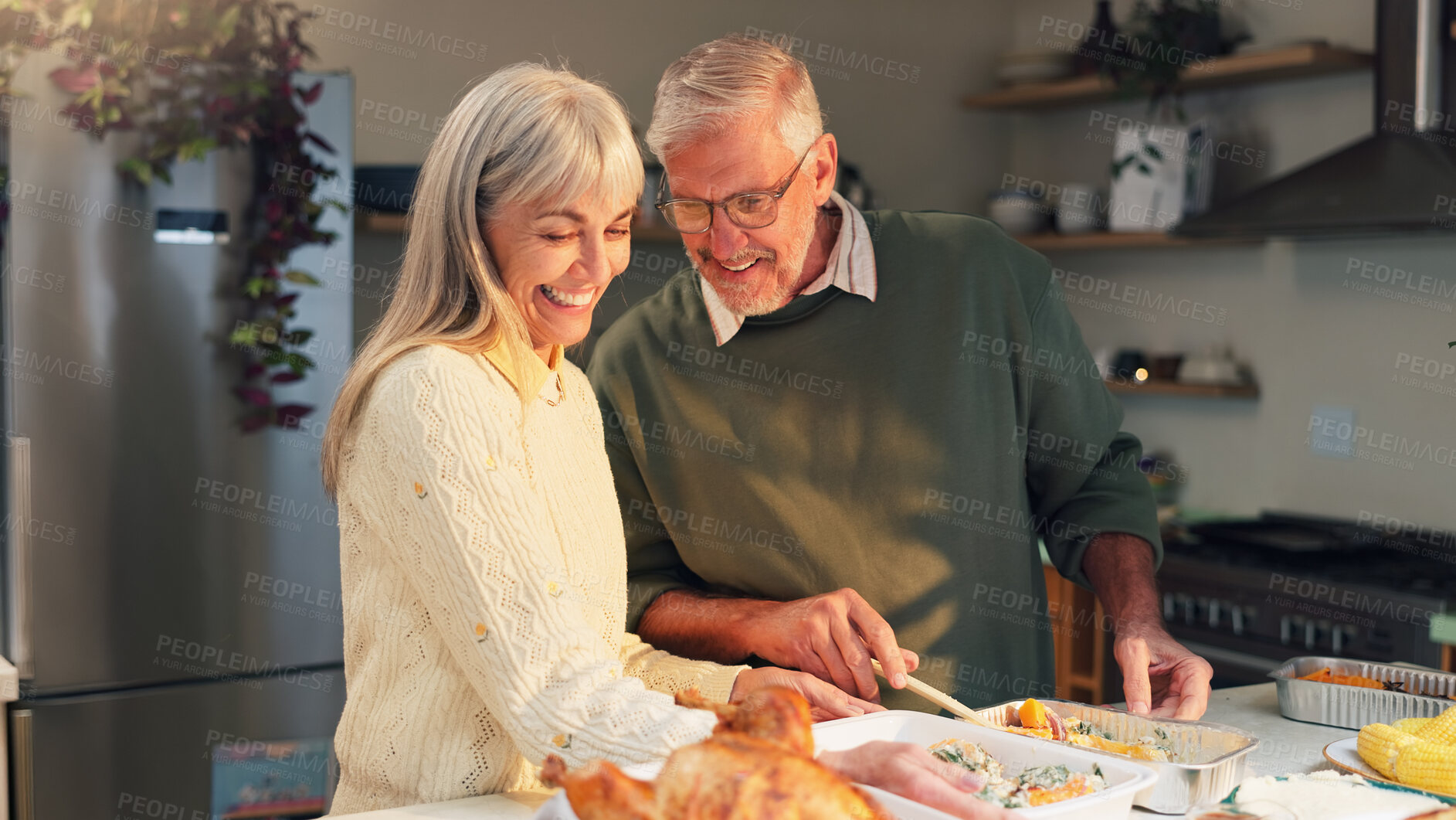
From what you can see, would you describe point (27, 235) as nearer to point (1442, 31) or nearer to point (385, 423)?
point (385, 423)

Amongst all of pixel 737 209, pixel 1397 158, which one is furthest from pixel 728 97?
pixel 1397 158

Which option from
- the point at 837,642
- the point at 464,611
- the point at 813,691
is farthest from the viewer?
the point at 837,642

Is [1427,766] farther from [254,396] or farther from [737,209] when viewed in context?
[254,396]

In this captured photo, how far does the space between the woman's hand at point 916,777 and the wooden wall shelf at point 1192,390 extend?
278cm

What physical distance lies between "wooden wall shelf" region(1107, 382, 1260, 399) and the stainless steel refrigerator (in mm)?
2285

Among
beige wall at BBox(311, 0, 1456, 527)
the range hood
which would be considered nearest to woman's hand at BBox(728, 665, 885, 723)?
the range hood

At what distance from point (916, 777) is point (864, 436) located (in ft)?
2.67

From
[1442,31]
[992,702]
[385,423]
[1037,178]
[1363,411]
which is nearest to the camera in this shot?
[385,423]

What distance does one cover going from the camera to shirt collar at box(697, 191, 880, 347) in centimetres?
167

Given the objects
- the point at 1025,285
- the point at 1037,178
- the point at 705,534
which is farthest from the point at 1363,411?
the point at 705,534

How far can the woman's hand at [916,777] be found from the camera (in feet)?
2.79

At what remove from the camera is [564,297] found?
1.16m

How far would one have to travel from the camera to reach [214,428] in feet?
8.62

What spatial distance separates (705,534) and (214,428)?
1.47 meters
